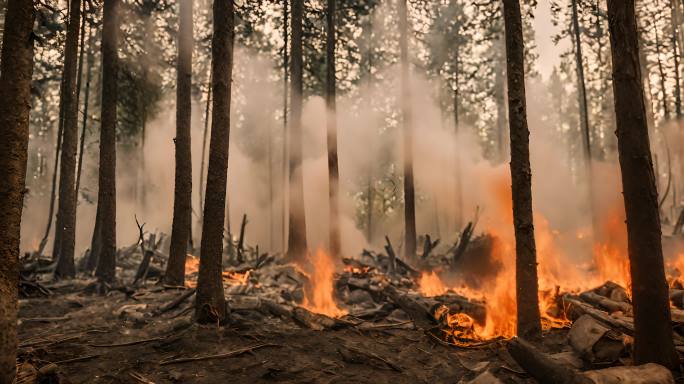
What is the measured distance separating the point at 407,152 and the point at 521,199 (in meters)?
10.5

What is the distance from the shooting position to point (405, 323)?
831 centimetres

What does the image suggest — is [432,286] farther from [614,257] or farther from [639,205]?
[639,205]

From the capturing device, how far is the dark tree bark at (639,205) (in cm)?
492

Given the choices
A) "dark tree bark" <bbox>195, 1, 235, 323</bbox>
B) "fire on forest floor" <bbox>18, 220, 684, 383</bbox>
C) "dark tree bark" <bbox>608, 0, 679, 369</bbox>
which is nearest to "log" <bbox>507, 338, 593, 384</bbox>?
"fire on forest floor" <bbox>18, 220, 684, 383</bbox>

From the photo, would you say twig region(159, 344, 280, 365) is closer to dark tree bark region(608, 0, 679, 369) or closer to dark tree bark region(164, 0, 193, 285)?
dark tree bark region(164, 0, 193, 285)

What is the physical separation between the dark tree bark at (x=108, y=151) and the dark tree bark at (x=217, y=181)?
190 inches

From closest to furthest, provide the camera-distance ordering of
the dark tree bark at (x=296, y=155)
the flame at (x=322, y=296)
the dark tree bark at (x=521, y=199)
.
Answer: the dark tree bark at (x=521, y=199), the flame at (x=322, y=296), the dark tree bark at (x=296, y=155)

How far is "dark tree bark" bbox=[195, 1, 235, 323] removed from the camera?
7316 mm

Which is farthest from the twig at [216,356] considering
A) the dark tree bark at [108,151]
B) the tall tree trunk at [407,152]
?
the tall tree trunk at [407,152]

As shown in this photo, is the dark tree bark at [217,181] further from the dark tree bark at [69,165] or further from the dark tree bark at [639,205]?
the dark tree bark at [69,165]

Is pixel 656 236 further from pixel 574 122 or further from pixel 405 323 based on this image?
pixel 574 122

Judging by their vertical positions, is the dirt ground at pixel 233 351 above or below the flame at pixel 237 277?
below

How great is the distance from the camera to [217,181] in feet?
24.3

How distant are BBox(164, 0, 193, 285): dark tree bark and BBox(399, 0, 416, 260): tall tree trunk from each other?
30.1 ft
